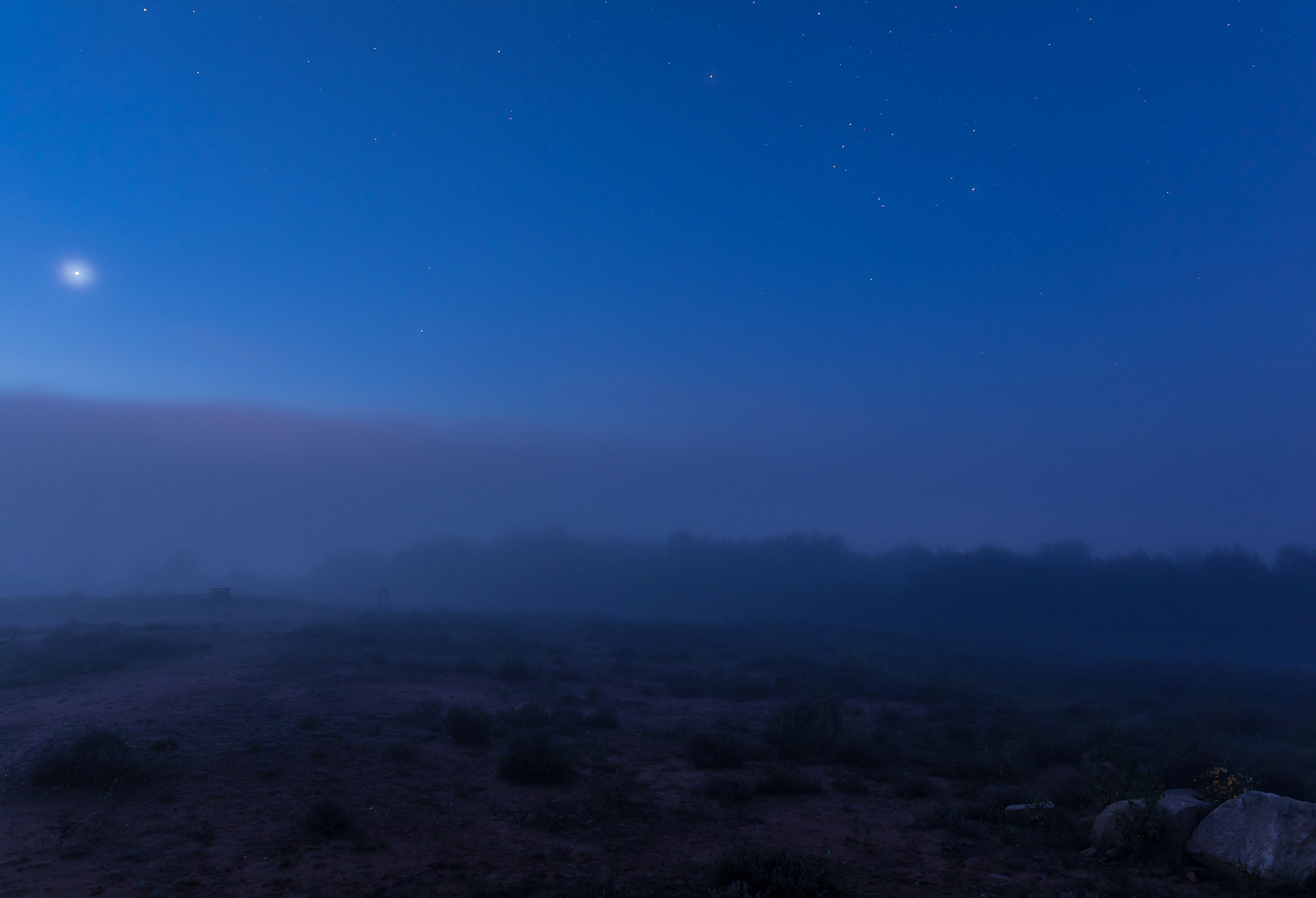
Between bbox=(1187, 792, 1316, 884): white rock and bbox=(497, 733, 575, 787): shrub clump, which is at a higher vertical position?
bbox=(1187, 792, 1316, 884): white rock

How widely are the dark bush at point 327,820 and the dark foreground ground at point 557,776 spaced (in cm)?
3

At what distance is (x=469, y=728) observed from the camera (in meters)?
15.7

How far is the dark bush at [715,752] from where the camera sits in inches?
571

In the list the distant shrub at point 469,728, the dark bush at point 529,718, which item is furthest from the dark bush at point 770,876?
the dark bush at point 529,718

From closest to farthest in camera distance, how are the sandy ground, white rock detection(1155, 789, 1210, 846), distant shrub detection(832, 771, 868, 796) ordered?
the sandy ground, white rock detection(1155, 789, 1210, 846), distant shrub detection(832, 771, 868, 796)

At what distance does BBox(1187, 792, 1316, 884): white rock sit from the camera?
8008 millimetres

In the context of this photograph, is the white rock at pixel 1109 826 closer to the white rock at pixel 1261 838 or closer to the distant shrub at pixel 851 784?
the white rock at pixel 1261 838

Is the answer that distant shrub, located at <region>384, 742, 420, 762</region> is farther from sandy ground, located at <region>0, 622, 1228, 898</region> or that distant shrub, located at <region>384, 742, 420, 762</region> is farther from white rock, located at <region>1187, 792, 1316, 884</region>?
white rock, located at <region>1187, 792, 1316, 884</region>

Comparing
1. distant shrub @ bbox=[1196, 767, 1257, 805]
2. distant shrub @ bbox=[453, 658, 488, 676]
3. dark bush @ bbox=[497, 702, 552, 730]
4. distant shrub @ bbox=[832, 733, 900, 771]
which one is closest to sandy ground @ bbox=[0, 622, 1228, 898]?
distant shrub @ bbox=[832, 733, 900, 771]

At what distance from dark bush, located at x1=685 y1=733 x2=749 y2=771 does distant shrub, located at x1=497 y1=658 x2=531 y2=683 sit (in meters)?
12.9

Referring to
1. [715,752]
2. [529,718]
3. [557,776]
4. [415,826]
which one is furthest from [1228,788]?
[529,718]

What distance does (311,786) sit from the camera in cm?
1166

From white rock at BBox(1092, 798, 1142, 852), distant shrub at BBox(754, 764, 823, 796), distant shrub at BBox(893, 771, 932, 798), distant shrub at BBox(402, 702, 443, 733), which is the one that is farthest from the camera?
distant shrub at BBox(402, 702, 443, 733)

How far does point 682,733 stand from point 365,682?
1309 cm
